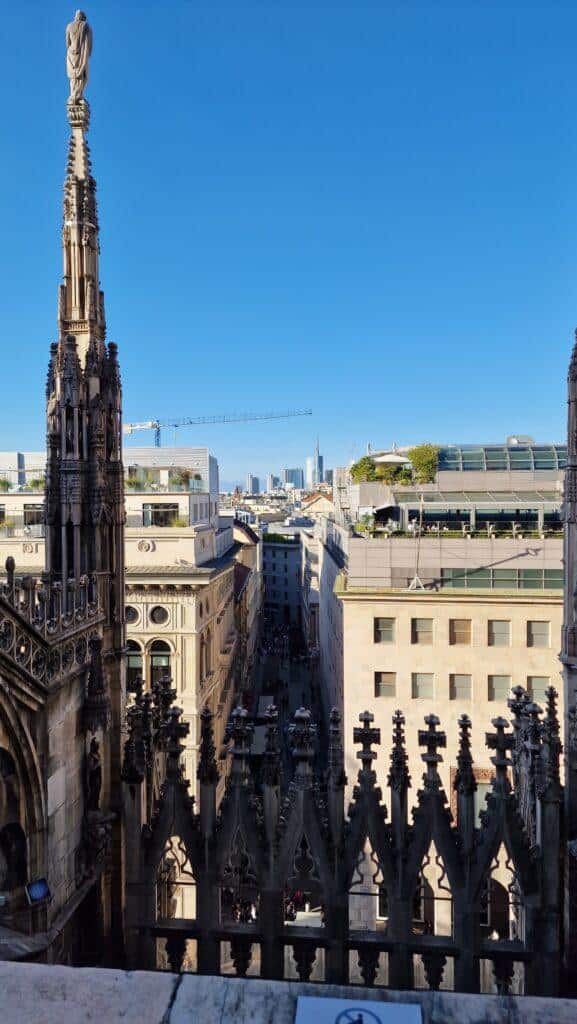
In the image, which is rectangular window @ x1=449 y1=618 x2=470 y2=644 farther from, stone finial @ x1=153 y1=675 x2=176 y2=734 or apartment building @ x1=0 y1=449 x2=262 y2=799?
stone finial @ x1=153 y1=675 x2=176 y2=734

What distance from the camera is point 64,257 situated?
12.6 metres

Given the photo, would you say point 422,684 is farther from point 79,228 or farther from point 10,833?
point 79,228

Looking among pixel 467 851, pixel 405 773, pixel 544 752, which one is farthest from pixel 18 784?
pixel 544 752

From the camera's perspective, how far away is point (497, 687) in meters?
37.3

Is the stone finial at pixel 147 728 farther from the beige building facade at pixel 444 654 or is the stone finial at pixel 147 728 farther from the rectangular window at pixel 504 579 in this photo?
the rectangular window at pixel 504 579

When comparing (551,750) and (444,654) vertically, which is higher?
(551,750)

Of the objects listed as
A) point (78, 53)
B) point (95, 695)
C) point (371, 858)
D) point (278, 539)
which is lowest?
point (278, 539)

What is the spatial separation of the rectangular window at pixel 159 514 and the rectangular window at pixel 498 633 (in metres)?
21.6

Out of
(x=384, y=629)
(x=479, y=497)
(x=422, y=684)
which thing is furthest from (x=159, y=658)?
(x=479, y=497)

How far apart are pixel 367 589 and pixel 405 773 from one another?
28570 millimetres

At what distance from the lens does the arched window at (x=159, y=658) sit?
39.4 meters

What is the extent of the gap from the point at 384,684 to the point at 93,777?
2906 centimetres

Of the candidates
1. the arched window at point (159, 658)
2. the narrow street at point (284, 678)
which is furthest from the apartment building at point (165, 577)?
the narrow street at point (284, 678)

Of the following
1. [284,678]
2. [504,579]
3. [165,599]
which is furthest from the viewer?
[284,678]
